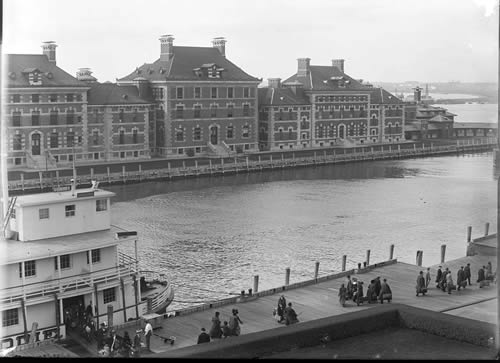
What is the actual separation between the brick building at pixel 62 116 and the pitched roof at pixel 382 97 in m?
7.75

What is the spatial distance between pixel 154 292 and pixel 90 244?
114 centimetres

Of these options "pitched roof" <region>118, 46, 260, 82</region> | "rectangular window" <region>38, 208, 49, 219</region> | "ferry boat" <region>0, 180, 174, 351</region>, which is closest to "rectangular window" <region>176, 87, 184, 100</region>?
"pitched roof" <region>118, 46, 260, 82</region>

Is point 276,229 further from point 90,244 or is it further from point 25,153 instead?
point 25,153

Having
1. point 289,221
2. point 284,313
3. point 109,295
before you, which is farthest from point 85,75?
point 284,313

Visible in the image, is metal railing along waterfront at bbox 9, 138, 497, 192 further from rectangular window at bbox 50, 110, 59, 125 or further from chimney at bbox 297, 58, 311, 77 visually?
chimney at bbox 297, 58, 311, 77

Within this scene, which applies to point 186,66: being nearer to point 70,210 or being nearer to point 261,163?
point 261,163

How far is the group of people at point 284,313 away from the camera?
5332mm

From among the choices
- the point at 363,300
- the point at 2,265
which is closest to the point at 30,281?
the point at 2,265

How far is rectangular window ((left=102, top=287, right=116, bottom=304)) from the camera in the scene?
5805 mm

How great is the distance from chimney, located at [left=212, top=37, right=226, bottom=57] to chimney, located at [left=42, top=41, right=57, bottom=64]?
177 inches

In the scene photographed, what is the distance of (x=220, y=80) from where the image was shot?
18.7m

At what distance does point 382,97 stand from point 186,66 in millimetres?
6738

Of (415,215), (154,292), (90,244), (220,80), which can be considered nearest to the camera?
(90,244)

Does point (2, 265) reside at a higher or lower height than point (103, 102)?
lower
